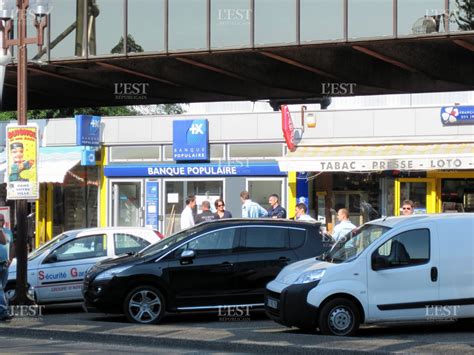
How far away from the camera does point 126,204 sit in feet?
83.9

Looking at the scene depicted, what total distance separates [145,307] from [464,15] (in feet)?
45.1

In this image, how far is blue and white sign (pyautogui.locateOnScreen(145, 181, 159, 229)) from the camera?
25016mm

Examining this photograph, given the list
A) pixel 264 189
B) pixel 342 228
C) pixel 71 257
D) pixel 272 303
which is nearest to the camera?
pixel 272 303

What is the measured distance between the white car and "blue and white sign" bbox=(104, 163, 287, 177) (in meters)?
7.73

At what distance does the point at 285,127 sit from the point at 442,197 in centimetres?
440

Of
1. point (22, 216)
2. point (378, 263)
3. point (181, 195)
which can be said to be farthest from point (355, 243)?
point (181, 195)

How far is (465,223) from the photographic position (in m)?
12.4

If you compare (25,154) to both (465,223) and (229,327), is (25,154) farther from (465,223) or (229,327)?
(465,223)

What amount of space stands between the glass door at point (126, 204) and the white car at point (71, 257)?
885cm

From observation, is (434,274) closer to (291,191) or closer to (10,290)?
(10,290)

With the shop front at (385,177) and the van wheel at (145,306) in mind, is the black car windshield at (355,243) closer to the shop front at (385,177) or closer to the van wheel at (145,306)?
the van wheel at (145,306)

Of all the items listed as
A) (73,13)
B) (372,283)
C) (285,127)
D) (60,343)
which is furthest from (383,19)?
(60,343)

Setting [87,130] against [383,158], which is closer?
[383,158]

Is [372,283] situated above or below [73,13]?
below
